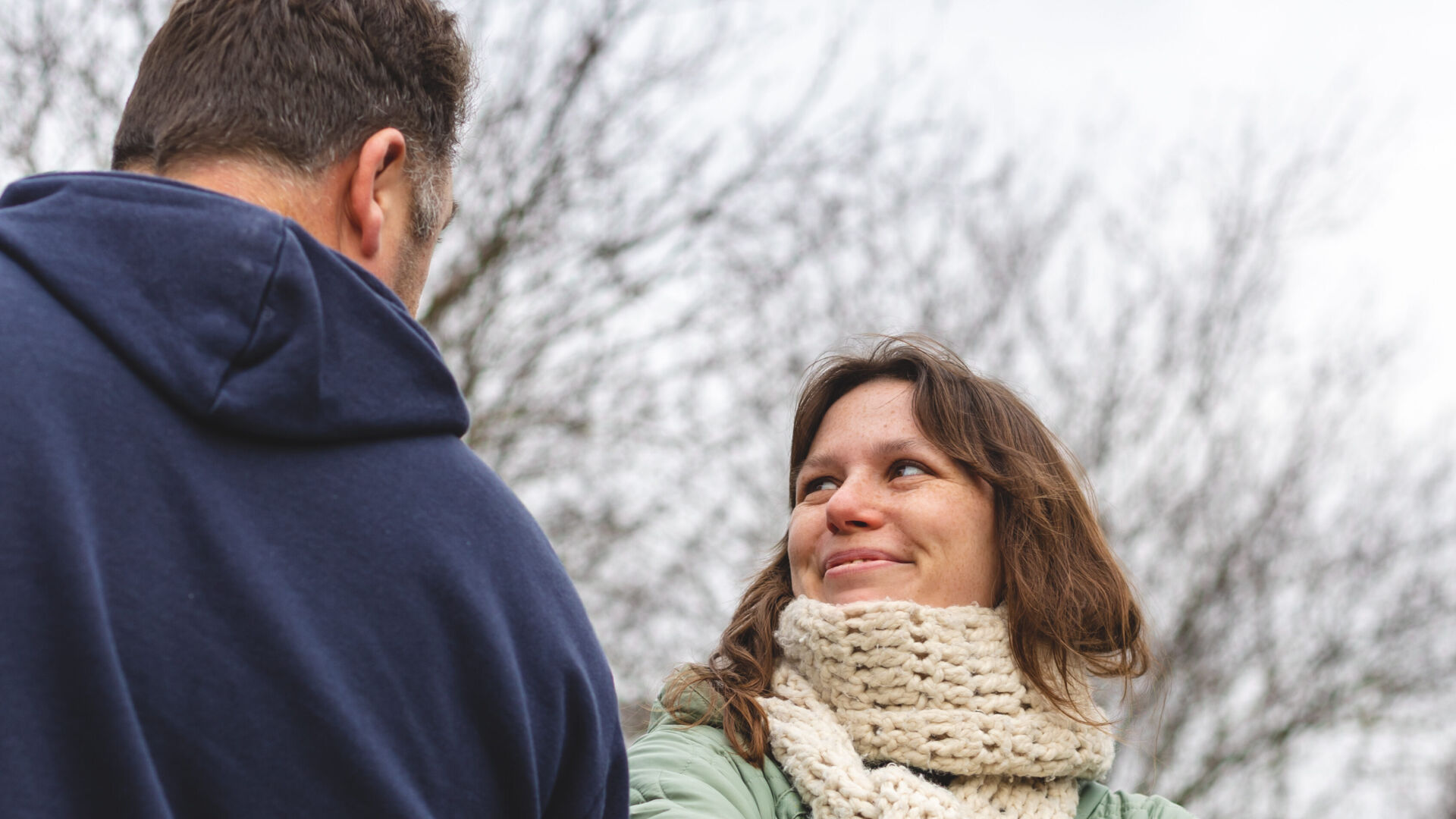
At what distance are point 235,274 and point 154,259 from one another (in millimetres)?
74

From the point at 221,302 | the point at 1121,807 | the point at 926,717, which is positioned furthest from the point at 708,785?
the point at 221,302

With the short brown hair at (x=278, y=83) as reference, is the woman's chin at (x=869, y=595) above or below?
below

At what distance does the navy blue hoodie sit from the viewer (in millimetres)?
1060

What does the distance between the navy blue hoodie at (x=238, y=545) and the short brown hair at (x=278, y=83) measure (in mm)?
136

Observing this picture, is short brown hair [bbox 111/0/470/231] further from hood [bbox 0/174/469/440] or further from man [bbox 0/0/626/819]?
hood [bbox 0/174/469/440]

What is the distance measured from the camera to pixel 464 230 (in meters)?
6.49

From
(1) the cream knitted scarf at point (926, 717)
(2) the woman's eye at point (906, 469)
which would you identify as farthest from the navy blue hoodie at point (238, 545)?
(2) the woman's eye at point (906, 469)

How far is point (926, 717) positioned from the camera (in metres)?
2.29

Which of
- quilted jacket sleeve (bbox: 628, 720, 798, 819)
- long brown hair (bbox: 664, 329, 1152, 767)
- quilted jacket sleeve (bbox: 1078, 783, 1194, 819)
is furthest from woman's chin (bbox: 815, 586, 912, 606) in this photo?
quilted jacket sleeve (bbox: 1078, 783, 1194, 819)

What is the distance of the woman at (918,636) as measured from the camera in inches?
88.4

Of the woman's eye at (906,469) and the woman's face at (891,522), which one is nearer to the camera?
the woman's face at (891,522)

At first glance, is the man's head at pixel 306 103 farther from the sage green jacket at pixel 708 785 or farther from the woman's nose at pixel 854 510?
the woman's nose at pixel 854 510

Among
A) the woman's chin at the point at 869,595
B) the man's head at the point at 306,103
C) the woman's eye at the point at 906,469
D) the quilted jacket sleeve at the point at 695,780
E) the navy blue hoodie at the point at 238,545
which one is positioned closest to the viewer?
the navy blue hoodie at the point at 238,545

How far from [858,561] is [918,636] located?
19cm
